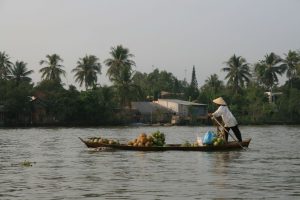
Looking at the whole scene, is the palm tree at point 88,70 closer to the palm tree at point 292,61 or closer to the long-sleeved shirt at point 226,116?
the palm tree at point 292,61

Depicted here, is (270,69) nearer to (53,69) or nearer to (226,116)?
(53,69)

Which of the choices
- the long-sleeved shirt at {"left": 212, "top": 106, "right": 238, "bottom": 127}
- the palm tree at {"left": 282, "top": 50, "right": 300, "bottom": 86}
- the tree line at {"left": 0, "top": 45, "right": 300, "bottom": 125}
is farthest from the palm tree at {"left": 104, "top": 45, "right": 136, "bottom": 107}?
the long-sleeved shirt at {"left": 212, "top": 106, "right": 238, "bottom": 127}

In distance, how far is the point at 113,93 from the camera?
77.1m

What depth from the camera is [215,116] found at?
24.3 meters

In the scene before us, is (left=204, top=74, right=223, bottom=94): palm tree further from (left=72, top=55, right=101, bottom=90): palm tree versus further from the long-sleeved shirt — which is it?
the long-sleeved shirt

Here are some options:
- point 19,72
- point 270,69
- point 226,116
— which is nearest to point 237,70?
point 270,69

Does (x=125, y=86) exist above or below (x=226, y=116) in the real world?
above

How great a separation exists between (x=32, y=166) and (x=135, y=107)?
66910mm

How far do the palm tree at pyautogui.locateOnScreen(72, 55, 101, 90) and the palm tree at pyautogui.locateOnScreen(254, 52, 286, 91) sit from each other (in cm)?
2068

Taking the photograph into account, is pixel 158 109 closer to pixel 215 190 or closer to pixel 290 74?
pixel 290 74

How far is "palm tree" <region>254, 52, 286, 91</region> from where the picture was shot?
80.8m

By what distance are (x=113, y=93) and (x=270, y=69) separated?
66.5ft

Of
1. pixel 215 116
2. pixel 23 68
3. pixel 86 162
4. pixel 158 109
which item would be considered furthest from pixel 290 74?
pixel 86 162

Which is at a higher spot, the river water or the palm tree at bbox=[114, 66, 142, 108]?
the palm tree at bbox=[114, 66, 142, 108]
